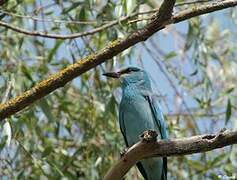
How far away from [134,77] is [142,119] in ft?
1.30

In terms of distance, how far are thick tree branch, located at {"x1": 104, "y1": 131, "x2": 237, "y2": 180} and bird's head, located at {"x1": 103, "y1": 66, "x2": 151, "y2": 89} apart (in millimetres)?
1860

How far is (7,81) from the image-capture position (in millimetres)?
3822

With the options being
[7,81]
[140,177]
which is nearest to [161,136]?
[140,177]

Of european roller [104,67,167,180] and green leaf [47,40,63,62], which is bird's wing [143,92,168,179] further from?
green leaf [47,40,63,62]

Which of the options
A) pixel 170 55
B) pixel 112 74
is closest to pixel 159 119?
pixel 112 74

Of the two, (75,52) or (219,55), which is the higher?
(75,52)

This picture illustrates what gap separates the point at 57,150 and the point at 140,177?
679mm

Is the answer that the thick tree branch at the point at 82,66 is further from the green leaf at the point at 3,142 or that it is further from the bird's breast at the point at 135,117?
the bird's breast at the point at 135,117

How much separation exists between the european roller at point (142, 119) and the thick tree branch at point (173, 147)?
154 centimetres

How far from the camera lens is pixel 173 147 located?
8.91 ft

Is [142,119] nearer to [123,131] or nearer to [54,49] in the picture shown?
[123,131]

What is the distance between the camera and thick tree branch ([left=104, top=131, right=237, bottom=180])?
8.43ft

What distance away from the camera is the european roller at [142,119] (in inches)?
172

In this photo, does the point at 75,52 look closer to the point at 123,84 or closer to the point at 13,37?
the point at 123,84
